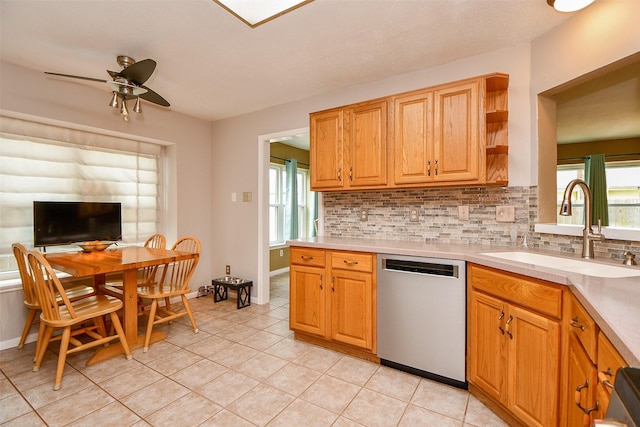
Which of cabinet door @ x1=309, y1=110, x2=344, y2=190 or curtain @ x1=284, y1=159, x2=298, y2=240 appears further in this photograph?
curtain @ x1=284, y1=159, x2=298, y2=240

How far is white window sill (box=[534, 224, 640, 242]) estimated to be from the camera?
61.5 inches

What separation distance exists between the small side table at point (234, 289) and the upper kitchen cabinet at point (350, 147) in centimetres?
161

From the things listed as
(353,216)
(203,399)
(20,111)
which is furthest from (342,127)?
(20,111)

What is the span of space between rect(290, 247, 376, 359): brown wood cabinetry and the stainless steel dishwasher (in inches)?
3.8

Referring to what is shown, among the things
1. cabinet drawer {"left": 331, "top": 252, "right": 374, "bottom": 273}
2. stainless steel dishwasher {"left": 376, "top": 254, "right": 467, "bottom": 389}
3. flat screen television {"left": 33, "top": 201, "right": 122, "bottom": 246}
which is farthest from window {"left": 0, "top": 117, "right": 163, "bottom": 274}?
stainless steel dishwasher {"left": 376, "top": 254, "right": 467, "bottom": 389}

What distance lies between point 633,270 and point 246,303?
3385 millimetres

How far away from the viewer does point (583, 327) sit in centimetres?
112

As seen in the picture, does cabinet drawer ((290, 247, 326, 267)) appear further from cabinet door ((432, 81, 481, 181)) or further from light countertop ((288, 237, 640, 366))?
cabinet door ((432, 81, 481, 181))

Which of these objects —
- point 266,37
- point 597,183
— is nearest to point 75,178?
point 266,37

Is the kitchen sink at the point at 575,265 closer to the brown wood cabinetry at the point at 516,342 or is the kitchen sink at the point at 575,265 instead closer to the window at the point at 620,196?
the brown wood cabinetry at the point at 516,342

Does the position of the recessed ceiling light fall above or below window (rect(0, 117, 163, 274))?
above

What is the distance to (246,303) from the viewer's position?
146 inches

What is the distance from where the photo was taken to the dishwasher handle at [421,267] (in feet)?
6.40

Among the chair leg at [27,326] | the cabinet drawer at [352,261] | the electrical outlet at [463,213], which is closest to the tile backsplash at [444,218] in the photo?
the electrical outlet at [463,213]
